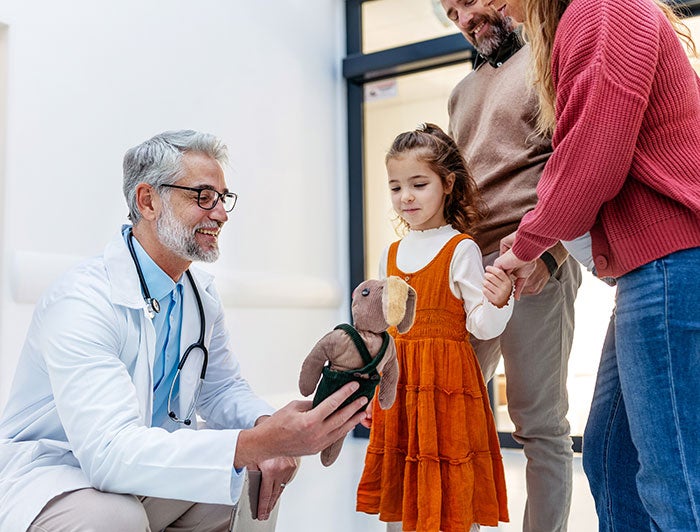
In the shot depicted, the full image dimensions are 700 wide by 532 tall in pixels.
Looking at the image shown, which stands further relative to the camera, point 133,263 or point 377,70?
point 377,70

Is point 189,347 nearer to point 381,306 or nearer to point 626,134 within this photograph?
point 381,306

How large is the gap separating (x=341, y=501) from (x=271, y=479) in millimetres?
1330

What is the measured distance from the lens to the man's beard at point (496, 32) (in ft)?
5.96

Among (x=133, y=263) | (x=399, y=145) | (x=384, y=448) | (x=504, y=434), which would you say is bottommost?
(x=504, y=434)

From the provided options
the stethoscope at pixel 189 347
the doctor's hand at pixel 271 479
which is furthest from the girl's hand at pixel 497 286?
the stethoscope at pixel 189 347

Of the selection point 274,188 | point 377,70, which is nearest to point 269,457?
point 274,188

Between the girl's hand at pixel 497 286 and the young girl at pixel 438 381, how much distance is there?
0.57ft

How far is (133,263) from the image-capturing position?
1471mm

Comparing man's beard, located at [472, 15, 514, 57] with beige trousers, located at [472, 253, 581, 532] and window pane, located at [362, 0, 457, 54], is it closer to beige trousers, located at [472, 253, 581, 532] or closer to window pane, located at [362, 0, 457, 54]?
beige trousers, located at [472, 253, 581, 532]

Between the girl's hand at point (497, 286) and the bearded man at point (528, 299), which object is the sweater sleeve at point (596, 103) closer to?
the girl's hand at point (497, 286)

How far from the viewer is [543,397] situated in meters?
1.72

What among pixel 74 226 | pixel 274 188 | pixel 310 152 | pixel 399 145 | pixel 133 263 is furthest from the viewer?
pixel 310 152

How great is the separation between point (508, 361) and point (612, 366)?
56cm

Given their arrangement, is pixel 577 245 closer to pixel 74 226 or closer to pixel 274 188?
pixel 74 226
